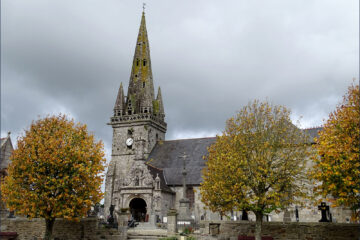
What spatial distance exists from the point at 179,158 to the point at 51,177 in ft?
82.4

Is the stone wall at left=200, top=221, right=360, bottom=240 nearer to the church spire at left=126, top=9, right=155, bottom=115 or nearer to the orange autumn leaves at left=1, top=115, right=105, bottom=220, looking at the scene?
the orange autumn leaves at left=1, top=115, right=105, bottom=220

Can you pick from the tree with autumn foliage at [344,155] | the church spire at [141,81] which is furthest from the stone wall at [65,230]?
the church spire at [141,81]

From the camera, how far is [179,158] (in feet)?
136

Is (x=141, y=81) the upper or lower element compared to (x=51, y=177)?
upper

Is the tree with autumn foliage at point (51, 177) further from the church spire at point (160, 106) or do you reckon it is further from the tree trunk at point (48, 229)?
the church spire at point (160, 106)

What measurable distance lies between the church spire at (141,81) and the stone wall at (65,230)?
88.0 feet

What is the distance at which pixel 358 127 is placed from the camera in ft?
45.6

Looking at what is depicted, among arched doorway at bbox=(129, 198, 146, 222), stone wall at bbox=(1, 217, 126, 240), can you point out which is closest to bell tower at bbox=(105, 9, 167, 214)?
arched doorway at bbox=(129, 198, 146, 222)

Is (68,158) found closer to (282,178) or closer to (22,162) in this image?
(22,162)

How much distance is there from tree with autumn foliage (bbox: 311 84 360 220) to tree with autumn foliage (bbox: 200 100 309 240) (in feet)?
9.38

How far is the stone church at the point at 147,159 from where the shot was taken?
1390 inches

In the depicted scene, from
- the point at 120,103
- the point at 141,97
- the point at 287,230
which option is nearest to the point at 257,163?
the point at 287,230

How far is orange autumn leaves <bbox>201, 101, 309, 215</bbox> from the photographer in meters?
17.5

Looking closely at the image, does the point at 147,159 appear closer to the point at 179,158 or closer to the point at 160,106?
the point at 179,158
